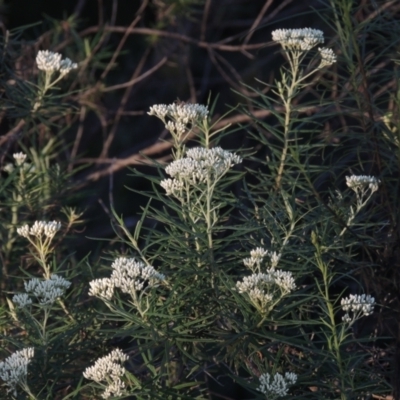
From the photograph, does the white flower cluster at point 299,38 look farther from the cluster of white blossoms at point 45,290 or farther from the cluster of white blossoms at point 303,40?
the cluster of white blossoms at point 45,290

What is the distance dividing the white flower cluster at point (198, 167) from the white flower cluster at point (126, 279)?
0.52ft

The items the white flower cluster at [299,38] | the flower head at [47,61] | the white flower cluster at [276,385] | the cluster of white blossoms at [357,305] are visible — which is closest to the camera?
the white flower cluster at [276,385]

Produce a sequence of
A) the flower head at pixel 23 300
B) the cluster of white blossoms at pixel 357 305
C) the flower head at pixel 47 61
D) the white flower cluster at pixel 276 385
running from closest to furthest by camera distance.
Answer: the white flower cluster at pixel 276 385 < the cluster of white blossoms at pixel 357 305 < the flower head at pixel 23 300 < the flower head at pixel 47 61

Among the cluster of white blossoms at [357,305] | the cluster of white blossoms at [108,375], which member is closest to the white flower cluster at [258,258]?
the cluster of white blossoms at [357,305]

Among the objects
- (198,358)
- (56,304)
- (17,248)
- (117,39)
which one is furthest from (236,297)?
(117,39)

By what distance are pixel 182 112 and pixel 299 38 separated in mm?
276

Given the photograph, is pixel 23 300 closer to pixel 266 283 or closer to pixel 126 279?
pixel 126 279

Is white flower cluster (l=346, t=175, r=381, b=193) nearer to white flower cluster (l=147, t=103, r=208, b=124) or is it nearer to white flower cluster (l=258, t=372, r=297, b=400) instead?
white flower cluster (l=147, t=103, r=208, b=124)

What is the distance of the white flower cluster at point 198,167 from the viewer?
141 cm

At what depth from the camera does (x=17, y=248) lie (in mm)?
2223

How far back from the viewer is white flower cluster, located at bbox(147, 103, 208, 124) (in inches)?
60.4

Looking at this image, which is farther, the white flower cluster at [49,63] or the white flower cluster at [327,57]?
the white flower cluster at [49,63]

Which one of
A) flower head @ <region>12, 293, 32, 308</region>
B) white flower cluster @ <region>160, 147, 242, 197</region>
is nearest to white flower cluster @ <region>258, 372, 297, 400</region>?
white flower cluster @ <region>160, 147, 242, 197</region>

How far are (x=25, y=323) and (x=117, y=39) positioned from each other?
4.00 meters
